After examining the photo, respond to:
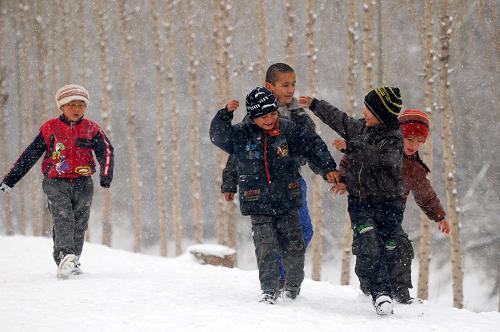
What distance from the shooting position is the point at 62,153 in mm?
5750

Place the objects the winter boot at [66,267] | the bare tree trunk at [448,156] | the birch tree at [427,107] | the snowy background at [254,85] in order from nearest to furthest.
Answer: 1. the winter boot at [66,267]
2. the bare tree trunk at [448,156]
3. the birch tree at [427,107]
4. the snowy background at [254,85]

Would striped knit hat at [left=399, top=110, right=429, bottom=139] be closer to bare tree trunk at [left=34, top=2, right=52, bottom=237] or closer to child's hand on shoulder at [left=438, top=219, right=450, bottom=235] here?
child's hand on shoulder at [left=438, top=219, right=450, bottom=235]

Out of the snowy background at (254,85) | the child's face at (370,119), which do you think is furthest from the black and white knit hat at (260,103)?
the snowy background at (254,85)

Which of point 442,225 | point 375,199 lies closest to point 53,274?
point 375,199

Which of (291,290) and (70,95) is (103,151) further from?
(291,290)

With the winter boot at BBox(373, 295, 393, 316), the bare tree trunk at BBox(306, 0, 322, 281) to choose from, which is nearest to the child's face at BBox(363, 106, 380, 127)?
the winter boot at BBox(373, 295, 393, 316)

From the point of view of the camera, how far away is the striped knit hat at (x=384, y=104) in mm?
4219

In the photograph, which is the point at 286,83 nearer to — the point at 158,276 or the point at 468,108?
the point at 158,276

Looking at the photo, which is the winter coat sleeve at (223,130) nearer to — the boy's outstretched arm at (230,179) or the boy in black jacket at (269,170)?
the boy in black jacket at (269,170)

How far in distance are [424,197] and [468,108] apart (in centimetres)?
1565

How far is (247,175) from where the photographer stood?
4.48 m

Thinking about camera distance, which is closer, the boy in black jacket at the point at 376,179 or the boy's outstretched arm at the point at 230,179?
the boy in black jacket at the point at 376,179

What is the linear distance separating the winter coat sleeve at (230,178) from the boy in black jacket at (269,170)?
0.17m

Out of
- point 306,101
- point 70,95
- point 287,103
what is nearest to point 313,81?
point 70,95
